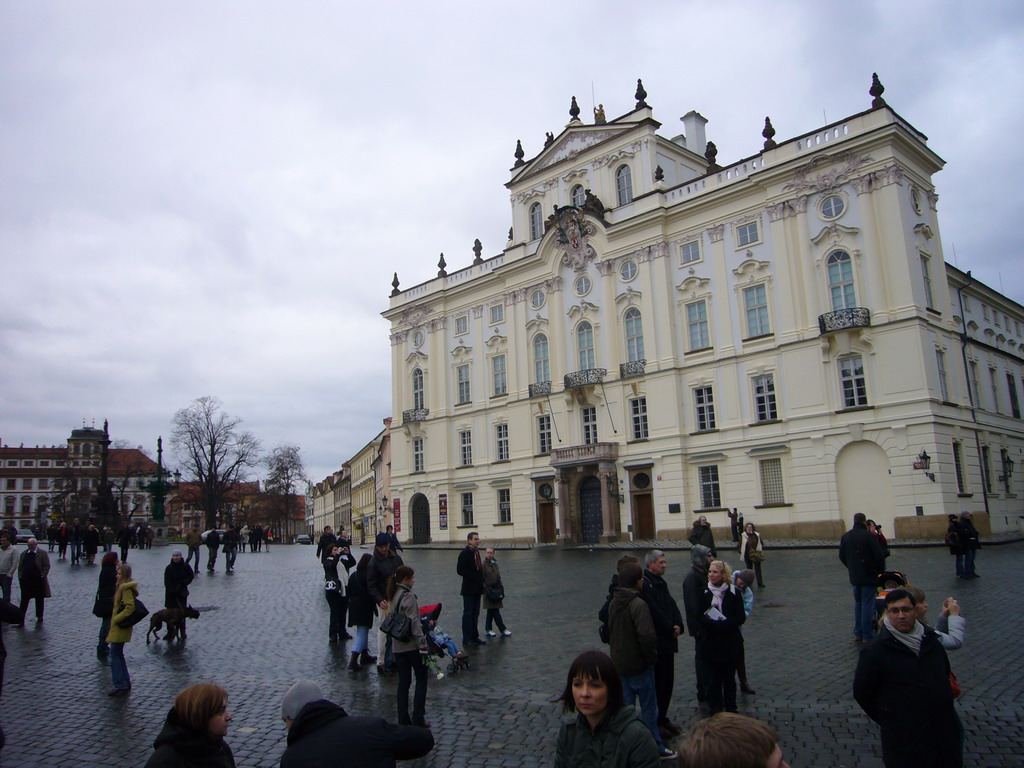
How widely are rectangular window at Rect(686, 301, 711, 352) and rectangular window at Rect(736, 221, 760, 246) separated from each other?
3550mm

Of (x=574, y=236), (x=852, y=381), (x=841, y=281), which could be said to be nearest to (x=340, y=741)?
(x=852, y=381)

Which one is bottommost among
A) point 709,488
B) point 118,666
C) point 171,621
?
point 118,666

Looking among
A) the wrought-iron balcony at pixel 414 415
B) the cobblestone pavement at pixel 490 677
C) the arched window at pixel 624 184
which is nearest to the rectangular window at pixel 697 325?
the arched window at pixel 624 184

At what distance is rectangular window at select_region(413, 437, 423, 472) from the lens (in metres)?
55.8

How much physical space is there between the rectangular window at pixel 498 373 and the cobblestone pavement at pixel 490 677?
30.4m

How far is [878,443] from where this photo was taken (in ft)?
114

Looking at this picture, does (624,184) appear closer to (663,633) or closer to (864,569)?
(864,569)

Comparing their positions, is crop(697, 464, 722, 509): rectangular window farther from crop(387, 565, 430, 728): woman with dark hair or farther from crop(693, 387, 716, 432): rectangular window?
crop(387, 565, 430, 728): woman with dark hair

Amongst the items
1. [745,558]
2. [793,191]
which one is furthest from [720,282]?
[745,558]

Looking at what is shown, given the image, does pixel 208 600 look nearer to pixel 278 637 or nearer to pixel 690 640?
pixel 278 637

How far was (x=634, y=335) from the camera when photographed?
1747 inches

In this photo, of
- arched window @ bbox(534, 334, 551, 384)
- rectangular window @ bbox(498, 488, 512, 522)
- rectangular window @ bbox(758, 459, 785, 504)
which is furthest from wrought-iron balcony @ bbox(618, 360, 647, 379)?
rectangular window @ bbox(498, 488, 512, 522)

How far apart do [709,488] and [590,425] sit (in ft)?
26.7

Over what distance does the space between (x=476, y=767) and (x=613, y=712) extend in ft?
12.0
